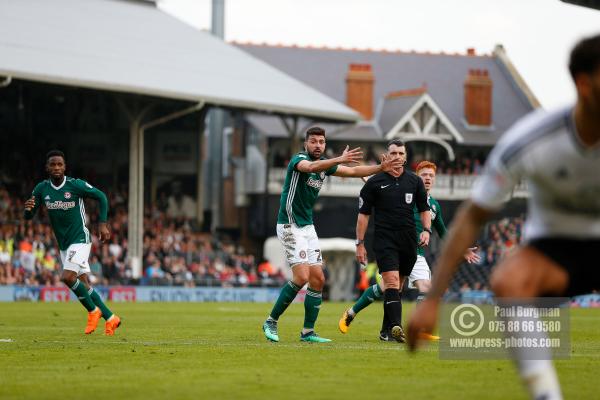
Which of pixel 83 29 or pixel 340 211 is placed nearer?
pixel 83 29

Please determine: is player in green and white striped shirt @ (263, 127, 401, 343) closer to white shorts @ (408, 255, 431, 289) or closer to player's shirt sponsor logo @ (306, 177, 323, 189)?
player's shirt sponsor logo @ (306, 177, 323, 189)

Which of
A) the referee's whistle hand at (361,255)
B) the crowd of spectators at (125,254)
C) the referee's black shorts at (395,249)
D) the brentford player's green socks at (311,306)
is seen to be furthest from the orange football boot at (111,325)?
the crowd of spectators at (125,254)

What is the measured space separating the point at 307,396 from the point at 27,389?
2.12 meters

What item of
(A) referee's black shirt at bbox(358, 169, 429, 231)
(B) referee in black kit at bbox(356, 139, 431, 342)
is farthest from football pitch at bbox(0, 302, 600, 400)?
(A) referee's black shirt at bbox(358, 169, 429, 231)

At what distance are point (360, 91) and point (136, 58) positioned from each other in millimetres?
19384

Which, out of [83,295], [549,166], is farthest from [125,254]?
[549,166]

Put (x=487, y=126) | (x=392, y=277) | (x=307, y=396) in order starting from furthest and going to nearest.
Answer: (x=487, y=126) → (x=392, y=277) → (x=307, y=396)

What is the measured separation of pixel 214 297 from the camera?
1594 inches

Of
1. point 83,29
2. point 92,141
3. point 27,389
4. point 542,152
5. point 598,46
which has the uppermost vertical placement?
point 83,29

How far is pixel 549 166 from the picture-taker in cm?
618

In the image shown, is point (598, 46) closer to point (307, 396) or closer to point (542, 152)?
point (542, 152)

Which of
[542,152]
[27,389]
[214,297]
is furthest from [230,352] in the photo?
[214,297]

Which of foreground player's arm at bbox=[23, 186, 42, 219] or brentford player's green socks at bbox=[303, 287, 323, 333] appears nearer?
brentford player's green socks at bbox=[303, 287, 323, 333]

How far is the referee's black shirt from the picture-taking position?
1521cm
